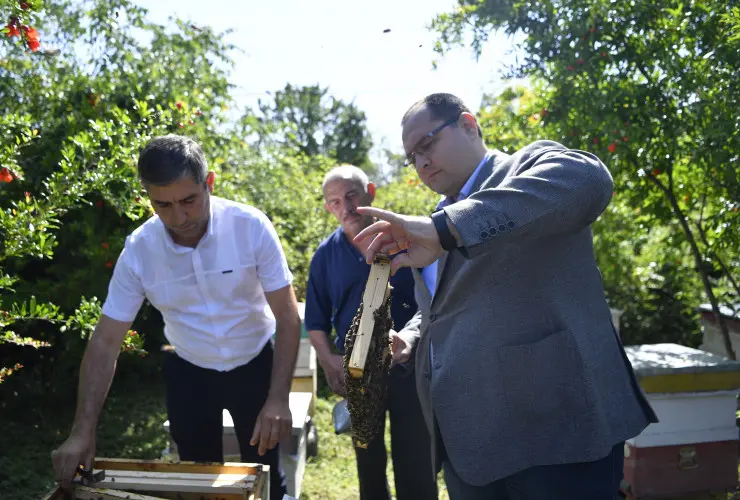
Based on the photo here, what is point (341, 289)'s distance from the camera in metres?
3.03

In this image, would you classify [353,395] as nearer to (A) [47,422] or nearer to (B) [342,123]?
(A) [47,422]

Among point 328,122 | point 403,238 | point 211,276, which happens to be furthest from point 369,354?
point 328,122

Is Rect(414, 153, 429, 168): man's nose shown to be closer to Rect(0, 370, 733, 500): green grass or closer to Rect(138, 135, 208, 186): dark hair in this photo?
Rect(138, 135, 208, 186): dark hair

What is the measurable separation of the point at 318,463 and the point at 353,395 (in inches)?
119

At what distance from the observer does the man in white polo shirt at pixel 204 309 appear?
2254mm

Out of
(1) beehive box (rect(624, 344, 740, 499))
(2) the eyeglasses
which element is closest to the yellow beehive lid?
(1) beehive box (rect(624, 344, 740, 499))

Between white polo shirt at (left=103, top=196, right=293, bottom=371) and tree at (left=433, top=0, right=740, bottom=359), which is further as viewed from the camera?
tree at (left=433, top=0, right=740, bottom=359)

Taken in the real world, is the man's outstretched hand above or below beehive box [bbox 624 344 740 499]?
above

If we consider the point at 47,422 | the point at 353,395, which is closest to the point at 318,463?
the point at 47,422

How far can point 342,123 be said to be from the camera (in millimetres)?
35000

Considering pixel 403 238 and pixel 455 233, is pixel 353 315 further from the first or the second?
pixel 455 233

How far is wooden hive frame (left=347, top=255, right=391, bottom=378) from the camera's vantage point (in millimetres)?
1562

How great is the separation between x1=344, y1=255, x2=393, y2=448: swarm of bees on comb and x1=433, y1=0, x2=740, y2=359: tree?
2057mm

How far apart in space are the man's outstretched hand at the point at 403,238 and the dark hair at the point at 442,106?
45cm
